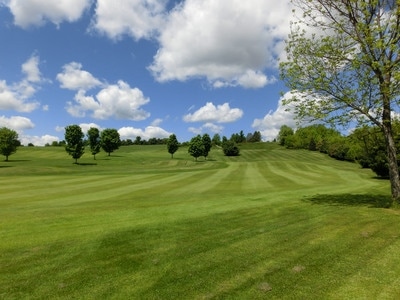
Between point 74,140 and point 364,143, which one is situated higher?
point 74,140

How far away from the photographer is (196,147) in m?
113

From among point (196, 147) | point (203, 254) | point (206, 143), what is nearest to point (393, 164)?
point (203, 254)

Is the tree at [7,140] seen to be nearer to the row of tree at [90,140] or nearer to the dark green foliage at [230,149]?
the row of tree at [90,140]

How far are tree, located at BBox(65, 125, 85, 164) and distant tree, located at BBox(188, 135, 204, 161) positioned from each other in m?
36.9

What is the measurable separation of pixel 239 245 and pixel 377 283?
4.00 meters

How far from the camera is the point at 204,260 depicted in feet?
30.6

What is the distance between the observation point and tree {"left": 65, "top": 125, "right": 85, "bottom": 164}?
90.8 meters

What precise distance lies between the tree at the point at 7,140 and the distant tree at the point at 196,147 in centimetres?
5396

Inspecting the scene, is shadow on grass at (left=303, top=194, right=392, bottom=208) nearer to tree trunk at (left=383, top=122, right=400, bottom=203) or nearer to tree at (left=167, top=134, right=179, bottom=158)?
tree trunk at (left=383, top=122, right=400, bottom=203)

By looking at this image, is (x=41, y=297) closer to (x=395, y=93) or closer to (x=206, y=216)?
(x=206, y=216)

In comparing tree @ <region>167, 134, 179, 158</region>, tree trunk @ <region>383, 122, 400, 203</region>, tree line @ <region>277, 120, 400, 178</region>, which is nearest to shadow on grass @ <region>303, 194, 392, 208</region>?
tree trunk @ <region>383, 122, 400, 203</region>

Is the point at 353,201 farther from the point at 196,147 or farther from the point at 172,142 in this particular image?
the point at 172,142

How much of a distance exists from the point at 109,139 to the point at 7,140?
33713 mm

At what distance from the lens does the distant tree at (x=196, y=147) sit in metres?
113
